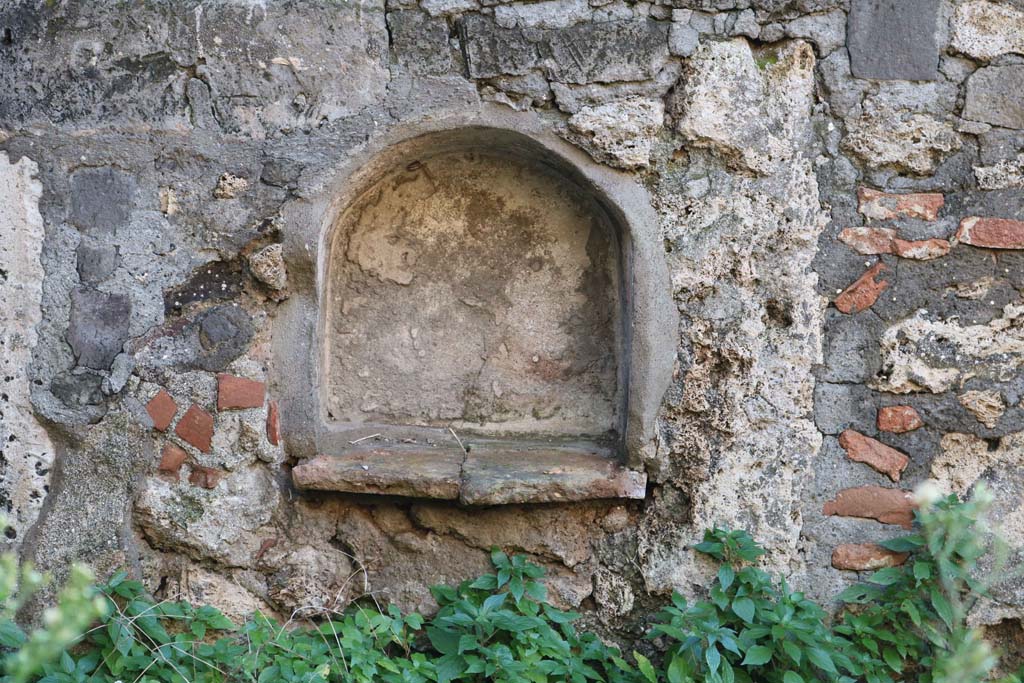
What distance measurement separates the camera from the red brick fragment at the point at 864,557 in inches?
91.3

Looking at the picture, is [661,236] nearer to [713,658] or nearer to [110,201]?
[713,658]

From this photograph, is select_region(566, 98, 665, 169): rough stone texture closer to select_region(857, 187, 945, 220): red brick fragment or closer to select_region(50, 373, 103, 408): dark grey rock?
select_region(857, 187, 945, 220): red brick fragment

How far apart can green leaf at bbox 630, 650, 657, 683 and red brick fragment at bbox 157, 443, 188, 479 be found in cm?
132

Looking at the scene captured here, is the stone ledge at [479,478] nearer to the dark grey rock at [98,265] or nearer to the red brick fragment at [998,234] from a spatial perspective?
the dark grey rock at [98,265]

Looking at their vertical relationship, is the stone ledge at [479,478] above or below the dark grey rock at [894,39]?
below

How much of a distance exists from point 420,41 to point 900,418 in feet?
5.33

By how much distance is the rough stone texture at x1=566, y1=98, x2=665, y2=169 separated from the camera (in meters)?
2.29

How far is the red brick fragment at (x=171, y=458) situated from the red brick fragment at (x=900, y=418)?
188 cm

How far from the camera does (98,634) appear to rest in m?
2.19

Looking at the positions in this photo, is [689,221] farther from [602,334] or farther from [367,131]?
[367,131]

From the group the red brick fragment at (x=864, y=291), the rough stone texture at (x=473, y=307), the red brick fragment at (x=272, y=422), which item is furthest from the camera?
the rough stone texture at (x=473, y=307)

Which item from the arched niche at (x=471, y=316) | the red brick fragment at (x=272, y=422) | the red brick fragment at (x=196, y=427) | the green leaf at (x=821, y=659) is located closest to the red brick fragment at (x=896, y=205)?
the arched niche at (x=471, y=316)

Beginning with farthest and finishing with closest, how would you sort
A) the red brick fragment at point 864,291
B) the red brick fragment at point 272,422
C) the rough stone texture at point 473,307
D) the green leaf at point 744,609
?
1. the rough stone texture at point 473,307
2. the red brick fragment at point 272,422
3. the red brick fragment at point 864,291
4. the green leaf at point 744,609

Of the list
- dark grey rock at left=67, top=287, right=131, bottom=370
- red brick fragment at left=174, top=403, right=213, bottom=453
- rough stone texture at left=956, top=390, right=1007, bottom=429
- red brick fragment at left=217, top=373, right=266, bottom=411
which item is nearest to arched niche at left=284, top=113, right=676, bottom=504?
red brick fragment at left=217, top=373, right=266, bottom=411
